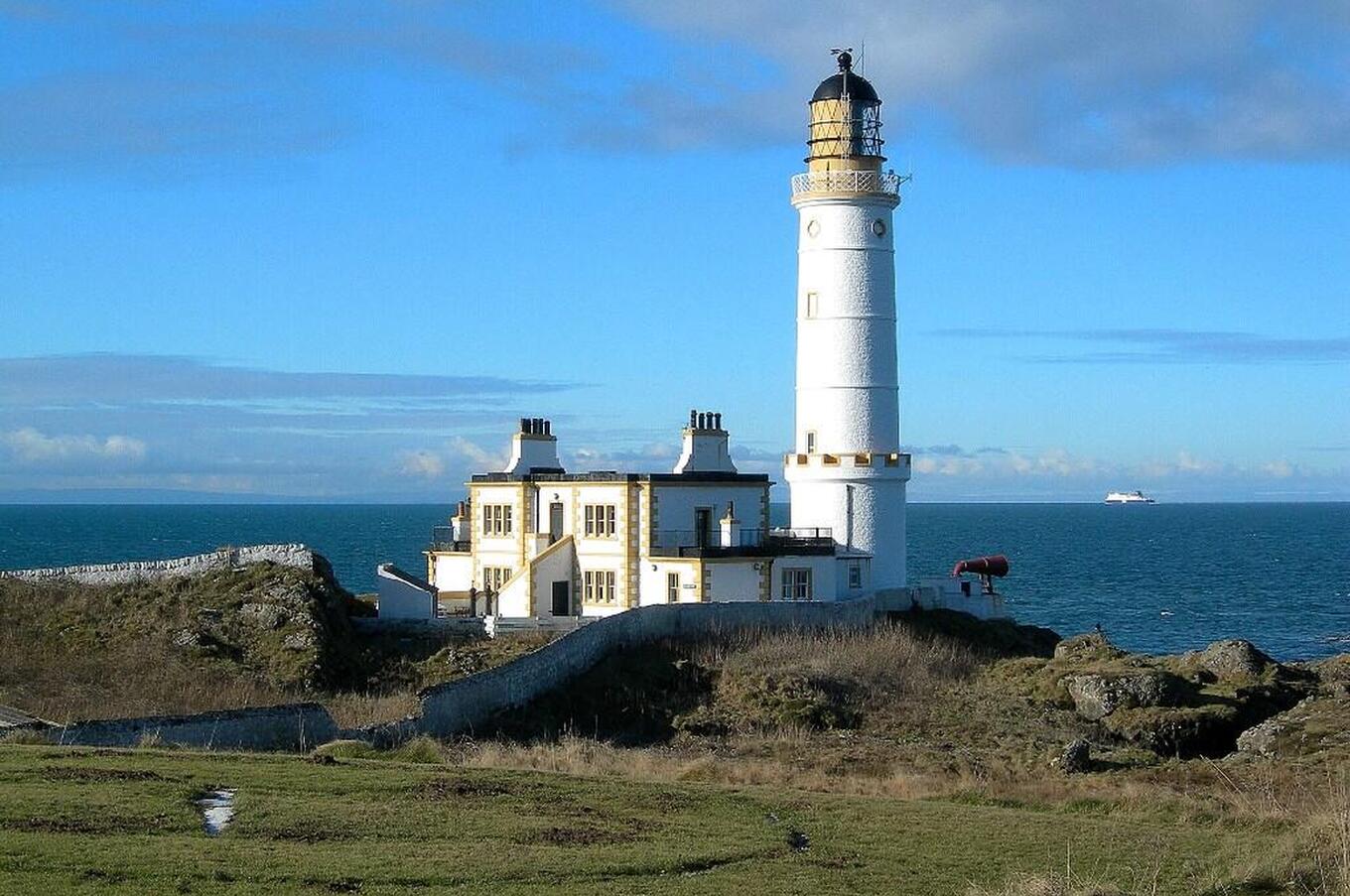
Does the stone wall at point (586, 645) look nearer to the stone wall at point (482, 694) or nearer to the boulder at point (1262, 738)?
the stone wall at point (482, 694)

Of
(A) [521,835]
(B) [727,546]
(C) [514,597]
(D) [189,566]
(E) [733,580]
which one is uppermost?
(B) [727,546]

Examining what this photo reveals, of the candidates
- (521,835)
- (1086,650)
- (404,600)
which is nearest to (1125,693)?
(1086,650)

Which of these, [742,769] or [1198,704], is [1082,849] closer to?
[742,769]

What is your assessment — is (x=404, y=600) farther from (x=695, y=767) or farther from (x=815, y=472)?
(x=695, y=767)

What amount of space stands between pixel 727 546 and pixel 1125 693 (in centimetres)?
1090

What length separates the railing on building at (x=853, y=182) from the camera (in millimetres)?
50500

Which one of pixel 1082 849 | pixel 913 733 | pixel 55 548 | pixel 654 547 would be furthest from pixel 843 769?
pixel 55 548

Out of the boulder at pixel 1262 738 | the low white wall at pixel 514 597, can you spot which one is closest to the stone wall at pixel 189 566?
→ the low white wall at pixel 514 597

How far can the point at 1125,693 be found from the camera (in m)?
42.0

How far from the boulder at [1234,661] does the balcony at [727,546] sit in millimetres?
10094

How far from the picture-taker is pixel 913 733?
39.0 m

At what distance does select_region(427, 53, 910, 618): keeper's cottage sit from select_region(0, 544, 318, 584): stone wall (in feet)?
16.4

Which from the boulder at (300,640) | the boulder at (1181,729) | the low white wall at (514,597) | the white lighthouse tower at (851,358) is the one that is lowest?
the boulder at (1181,729)

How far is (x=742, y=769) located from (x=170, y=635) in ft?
61.6
